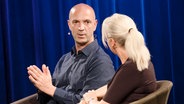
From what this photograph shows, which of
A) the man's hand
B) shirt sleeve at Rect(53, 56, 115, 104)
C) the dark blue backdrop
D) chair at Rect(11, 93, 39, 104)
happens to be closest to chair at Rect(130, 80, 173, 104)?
shirt sleeve at Rect(53, 56, 115, 104)

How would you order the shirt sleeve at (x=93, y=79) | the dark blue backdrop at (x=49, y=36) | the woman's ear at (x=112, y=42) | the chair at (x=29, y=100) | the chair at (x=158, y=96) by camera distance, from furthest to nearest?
the dark blue backdrop at (x=49, y=36) < the chair at (x=29, y=100) < the shirt sleeve at (x=93, y=79) < the woman's ear at (x=112, y=42) < the chair at (x=158, y=96)

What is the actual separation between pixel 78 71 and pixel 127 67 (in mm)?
682

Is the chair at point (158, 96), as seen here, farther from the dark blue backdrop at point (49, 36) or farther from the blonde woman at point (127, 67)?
the dark blue backdrop at point (49, 36)

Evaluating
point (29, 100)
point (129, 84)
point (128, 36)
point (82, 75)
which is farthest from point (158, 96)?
point (29, 100)

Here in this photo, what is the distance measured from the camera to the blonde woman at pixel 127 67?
1.79m

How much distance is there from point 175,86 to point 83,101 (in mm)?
1277

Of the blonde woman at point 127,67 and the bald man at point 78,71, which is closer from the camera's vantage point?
the blonde woman at point 127,67

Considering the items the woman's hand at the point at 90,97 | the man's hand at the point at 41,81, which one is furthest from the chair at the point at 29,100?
the woman's hand at the point at 90,97

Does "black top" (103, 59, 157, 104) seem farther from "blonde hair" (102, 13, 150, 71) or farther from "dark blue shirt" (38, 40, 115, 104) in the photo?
"dark blue shirt" (38, 40, 115, 104)

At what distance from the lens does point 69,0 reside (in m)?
3.35

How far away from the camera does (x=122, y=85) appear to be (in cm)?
179

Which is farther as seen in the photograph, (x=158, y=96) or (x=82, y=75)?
(x=82, y=75)

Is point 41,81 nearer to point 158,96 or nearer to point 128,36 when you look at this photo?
point 128,36

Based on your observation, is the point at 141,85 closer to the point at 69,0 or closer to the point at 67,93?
the point at 67,93
